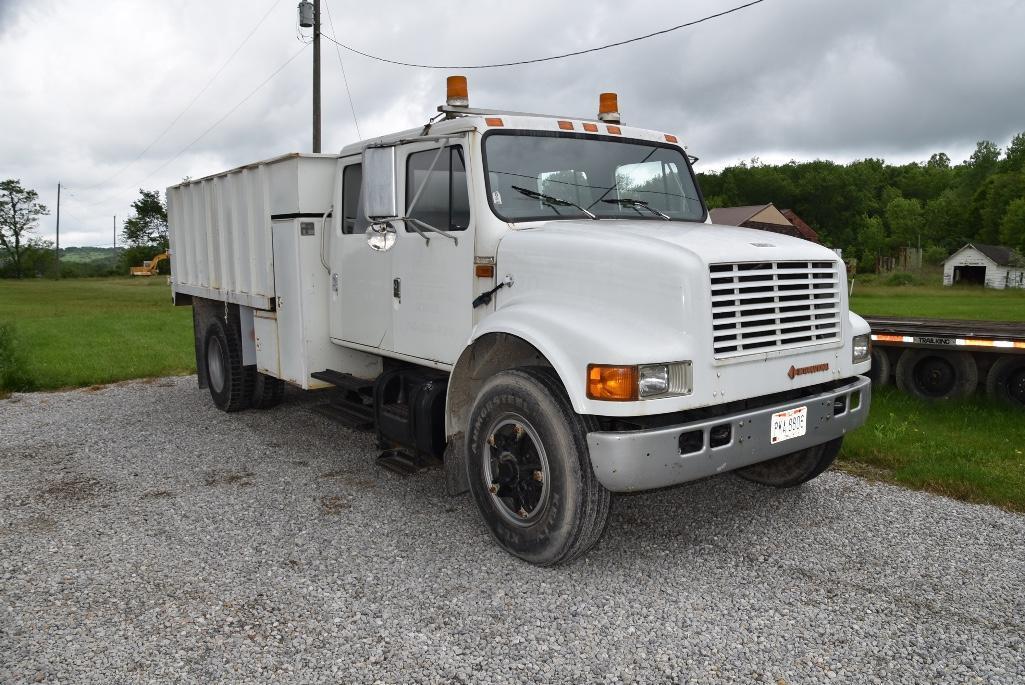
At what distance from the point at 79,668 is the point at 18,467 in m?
3.95

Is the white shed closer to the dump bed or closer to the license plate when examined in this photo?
the dump bed

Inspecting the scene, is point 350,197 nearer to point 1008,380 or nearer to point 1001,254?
point 1008,380

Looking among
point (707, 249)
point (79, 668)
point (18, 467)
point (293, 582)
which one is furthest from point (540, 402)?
point (18, 467)

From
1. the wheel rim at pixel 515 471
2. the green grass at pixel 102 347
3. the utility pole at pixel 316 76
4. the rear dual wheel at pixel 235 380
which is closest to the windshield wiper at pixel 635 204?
the wheel rim at pixel 515 471

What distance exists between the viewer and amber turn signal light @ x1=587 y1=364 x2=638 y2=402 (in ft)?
12.4

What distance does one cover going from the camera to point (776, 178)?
251 feet

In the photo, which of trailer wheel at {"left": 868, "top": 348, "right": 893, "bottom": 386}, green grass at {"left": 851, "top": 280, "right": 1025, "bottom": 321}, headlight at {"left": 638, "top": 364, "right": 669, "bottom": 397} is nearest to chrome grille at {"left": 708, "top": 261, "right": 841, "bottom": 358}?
headlight at {"left": 638, "top": 364, "right": 669, "bottom": 397}

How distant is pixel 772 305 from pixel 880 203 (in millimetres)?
95989

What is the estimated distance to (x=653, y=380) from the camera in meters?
3.83

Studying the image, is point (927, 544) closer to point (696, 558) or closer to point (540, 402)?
point (696, 558)

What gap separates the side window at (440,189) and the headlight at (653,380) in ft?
5.37

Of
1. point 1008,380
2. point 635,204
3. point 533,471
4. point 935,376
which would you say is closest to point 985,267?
point 935,376

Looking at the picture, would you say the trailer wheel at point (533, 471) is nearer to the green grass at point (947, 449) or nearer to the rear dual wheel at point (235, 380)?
the green grass at point (947, 449)

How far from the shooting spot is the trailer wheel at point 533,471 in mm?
4078
